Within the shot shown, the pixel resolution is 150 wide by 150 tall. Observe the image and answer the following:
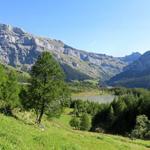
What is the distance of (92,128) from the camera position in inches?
6250

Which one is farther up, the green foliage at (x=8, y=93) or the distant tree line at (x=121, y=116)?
the green foliage at (x=8, y=93)

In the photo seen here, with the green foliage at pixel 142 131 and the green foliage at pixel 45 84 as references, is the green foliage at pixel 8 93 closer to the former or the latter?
the green foliage at pixel 45 84

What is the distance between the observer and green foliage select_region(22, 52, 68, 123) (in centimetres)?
7138

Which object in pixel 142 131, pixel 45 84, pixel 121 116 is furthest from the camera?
pixel 121 116

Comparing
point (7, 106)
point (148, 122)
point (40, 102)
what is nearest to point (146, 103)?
point (148, 122)

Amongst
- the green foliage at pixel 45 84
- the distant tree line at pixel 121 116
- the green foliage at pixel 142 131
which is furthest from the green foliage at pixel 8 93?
the distant tree line at pixel 121 116

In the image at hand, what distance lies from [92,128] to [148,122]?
164 feet

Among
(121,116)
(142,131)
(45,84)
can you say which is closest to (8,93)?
(45,84)

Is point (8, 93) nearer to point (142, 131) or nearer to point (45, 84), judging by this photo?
point (45, 84)

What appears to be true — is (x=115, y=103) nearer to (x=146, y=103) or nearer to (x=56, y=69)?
(x=146, y=103)

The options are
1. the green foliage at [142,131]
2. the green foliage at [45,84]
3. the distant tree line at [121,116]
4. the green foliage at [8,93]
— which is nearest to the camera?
the green foliage at [45,84]

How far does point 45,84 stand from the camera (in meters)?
71.3

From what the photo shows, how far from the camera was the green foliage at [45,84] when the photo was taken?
234ft

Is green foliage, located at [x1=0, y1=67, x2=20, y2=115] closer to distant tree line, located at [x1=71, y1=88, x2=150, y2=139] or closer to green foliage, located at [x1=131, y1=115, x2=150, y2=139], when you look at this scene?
green foliage, located at [x1=131, y1=115, x2=150, y2=139]
